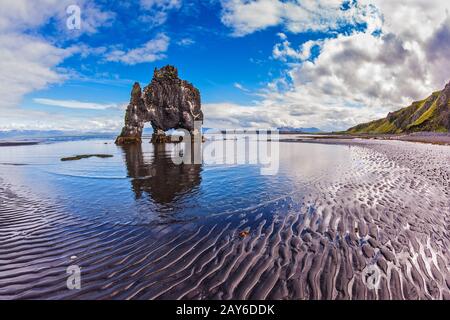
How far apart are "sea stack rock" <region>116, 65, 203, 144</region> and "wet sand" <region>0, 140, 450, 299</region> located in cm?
7981

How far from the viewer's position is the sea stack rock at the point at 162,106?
88188 mm

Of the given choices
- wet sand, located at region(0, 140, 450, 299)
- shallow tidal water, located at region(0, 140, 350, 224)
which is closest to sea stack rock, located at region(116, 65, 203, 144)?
shallow tidal water, located at region(0, 140, 350, 224)

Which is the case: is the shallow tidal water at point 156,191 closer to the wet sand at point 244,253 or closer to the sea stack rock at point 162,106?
the wet sand at point 244,253

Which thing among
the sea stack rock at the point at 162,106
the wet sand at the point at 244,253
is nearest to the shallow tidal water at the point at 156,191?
the wet sand at the point at 244,253

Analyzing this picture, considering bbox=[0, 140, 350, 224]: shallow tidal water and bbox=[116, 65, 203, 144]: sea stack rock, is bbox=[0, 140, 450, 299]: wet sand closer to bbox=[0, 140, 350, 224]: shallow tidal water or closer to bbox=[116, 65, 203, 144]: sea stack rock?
bbox=[0, 140, 350, 224]: shallow tidal water

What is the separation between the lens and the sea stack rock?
88.2 metres

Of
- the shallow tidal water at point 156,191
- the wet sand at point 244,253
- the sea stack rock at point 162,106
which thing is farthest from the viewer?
the sea stack rock at point 162,106

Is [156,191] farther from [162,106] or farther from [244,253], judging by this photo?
[162,106]

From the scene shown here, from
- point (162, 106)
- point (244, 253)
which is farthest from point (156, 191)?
point (162, 106)

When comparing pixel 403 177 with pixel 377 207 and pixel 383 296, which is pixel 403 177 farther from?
pixel 383 296

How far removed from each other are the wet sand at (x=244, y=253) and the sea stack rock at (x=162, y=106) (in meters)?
79.8

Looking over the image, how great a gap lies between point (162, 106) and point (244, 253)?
92326 mm

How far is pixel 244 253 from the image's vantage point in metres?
8.14
